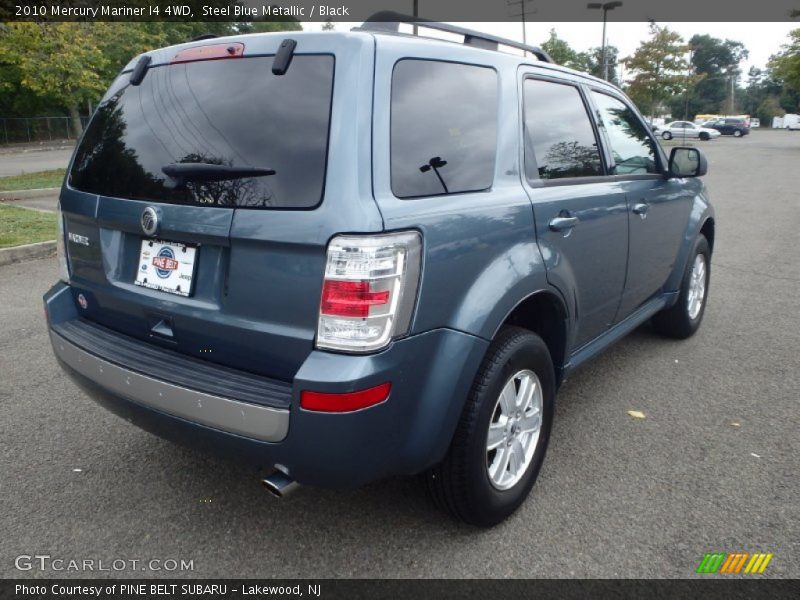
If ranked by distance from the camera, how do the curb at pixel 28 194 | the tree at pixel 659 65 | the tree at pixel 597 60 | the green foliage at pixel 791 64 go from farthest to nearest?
the tree at pixel 597 60 → the tree at pixel 659 65 → the green foliage at pixel 791 64 → the curb at pixel 28 194

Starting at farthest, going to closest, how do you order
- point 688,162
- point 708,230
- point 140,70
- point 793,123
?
point 793,123 < point 708,230 < point 688,162 < point 140,70

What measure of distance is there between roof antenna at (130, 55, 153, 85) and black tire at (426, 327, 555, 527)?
69.4 inches

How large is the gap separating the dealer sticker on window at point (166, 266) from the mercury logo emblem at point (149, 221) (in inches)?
2.3

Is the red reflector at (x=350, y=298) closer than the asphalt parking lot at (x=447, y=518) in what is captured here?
Yes

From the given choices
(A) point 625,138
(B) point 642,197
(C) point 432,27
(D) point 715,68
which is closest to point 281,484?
(C) point 432,27

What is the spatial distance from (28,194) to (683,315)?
12297 millimetres

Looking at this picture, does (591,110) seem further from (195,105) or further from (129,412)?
(129,412)

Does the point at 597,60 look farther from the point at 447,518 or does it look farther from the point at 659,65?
the point at 447,518

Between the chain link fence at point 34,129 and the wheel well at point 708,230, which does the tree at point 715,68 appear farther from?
the wheel well at point 708,230

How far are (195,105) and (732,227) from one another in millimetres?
9894

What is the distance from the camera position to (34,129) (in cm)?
3691

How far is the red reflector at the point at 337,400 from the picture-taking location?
193 cm

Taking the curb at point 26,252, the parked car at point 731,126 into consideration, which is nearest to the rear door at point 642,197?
the curb at point 26,252
